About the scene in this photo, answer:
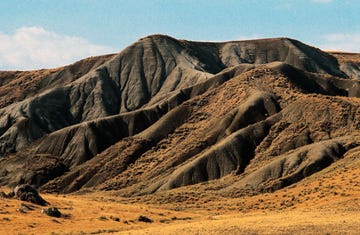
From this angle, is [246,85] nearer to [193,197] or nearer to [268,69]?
[268,69]

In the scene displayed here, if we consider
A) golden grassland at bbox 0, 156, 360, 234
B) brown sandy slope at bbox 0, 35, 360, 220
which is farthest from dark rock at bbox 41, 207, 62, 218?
brown sandy slope at bbox 0, 35, 360, 220

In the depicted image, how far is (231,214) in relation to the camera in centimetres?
5888

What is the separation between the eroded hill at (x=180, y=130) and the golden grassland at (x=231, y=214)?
6.73 meters

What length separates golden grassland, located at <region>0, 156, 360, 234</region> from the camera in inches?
1529

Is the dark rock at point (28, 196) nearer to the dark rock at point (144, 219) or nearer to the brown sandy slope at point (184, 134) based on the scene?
the dark rock at point (144, 219)

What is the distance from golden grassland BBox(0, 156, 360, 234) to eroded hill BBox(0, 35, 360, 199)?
673 cm

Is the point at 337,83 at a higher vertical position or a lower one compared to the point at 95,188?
higher

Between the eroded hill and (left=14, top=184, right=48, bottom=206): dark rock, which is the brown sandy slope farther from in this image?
(left=14, top=184, right=48, bottom=206): dark rock

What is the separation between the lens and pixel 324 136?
85.9 metres

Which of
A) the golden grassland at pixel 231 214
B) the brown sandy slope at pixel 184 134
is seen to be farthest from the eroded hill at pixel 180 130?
the golden grassland at pixel 231 214

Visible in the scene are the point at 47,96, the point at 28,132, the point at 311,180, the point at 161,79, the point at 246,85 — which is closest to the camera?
the point at 311,180

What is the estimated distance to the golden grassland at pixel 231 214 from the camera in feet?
127

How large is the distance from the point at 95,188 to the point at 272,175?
1319 inches

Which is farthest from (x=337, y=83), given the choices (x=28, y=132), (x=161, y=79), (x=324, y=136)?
(x=28, y=132)
